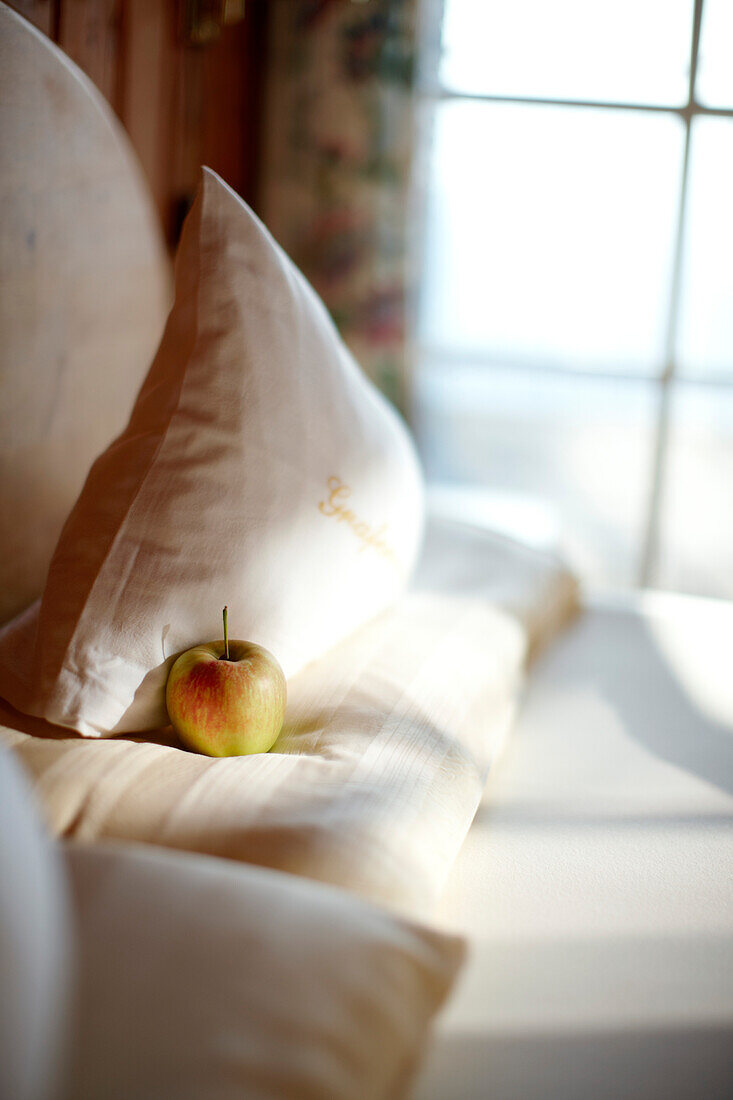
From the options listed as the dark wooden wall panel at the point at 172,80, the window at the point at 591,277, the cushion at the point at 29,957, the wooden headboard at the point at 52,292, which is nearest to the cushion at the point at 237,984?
the cushion at the point at 29,957

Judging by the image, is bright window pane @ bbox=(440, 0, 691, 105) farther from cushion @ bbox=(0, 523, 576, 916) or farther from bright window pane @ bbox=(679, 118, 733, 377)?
cushion @ bbox=(0, 523, 576, 916)

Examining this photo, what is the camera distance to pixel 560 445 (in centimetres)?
194

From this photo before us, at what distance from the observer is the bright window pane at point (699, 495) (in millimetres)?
1846

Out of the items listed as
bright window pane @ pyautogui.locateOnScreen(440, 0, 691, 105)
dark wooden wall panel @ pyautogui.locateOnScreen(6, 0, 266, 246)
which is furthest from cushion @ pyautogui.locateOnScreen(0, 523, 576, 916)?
bright window pane @ pyautogui.locateOnScreen(440, 0, 691, 105)

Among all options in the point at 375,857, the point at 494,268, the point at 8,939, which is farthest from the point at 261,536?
the point at 494,268

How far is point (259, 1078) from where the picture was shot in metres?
0.38

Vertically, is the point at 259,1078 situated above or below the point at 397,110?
below

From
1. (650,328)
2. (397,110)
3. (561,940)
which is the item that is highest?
(397,110)

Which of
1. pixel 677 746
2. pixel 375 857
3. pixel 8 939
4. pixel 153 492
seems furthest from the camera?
pixel 677 746

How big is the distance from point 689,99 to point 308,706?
151 cm

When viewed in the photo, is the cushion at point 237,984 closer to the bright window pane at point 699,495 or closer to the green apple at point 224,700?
the green apple at point 224,700

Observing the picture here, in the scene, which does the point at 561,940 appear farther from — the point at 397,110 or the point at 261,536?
the point at 397,110

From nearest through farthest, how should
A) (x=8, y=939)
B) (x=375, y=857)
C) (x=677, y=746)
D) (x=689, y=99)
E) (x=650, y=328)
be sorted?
(x=8, y=939), (x=375, y=857), (x=677, y=746), (x=689, y=99), (x=650, y=328)

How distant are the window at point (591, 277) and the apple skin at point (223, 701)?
4.07 feet
